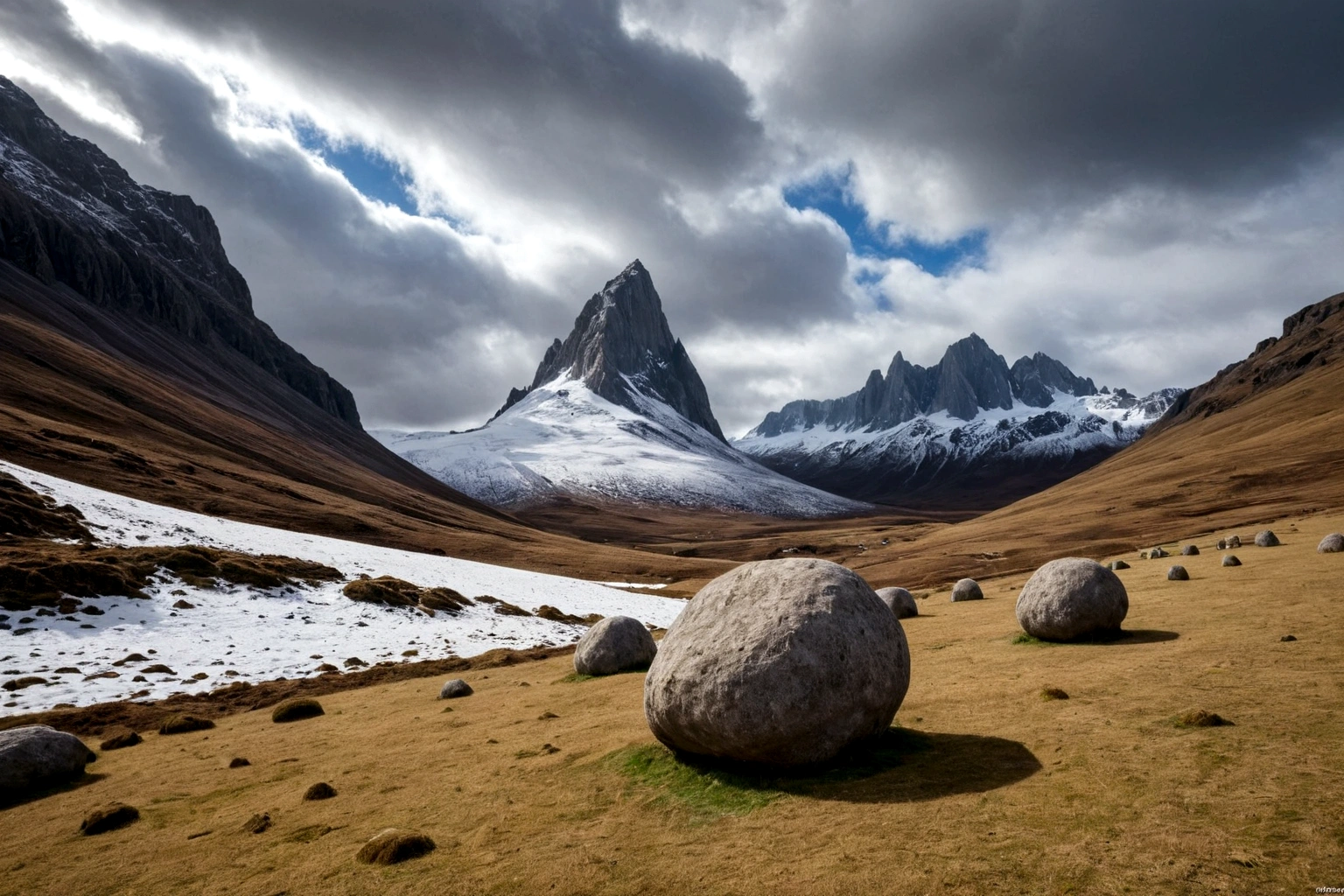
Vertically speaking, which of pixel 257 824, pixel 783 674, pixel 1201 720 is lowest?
pixel 257 824

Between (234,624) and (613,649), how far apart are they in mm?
20921

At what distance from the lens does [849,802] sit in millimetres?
9695

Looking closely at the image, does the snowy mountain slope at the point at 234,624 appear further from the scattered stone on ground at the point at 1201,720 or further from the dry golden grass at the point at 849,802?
the scattered stone on ground at the point at 1201,720

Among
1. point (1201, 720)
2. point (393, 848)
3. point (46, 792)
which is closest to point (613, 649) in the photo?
point (46, 792)

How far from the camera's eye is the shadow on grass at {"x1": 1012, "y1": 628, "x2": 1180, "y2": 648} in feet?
60.4

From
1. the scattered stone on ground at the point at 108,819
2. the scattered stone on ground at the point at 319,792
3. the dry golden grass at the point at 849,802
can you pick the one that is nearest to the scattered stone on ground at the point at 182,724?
the dry golden grass at the point at 849,802

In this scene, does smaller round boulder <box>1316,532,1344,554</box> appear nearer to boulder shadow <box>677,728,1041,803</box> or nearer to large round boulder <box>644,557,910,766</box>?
boulder shadow <box>677,728,1041,803</box>

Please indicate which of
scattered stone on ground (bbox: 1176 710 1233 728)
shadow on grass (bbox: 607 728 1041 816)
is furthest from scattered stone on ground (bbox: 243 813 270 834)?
scattered stone on ground (bbox: 1176 710 1233 728)

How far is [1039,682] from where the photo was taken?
602 inches

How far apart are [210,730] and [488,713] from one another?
361 inches

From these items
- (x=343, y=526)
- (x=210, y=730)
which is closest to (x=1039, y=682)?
(x=210, y=730)

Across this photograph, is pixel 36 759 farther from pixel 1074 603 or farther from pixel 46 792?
pixel 1074 603

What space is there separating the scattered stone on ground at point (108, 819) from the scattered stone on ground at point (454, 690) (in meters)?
12.4

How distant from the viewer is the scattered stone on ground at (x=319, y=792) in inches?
515
